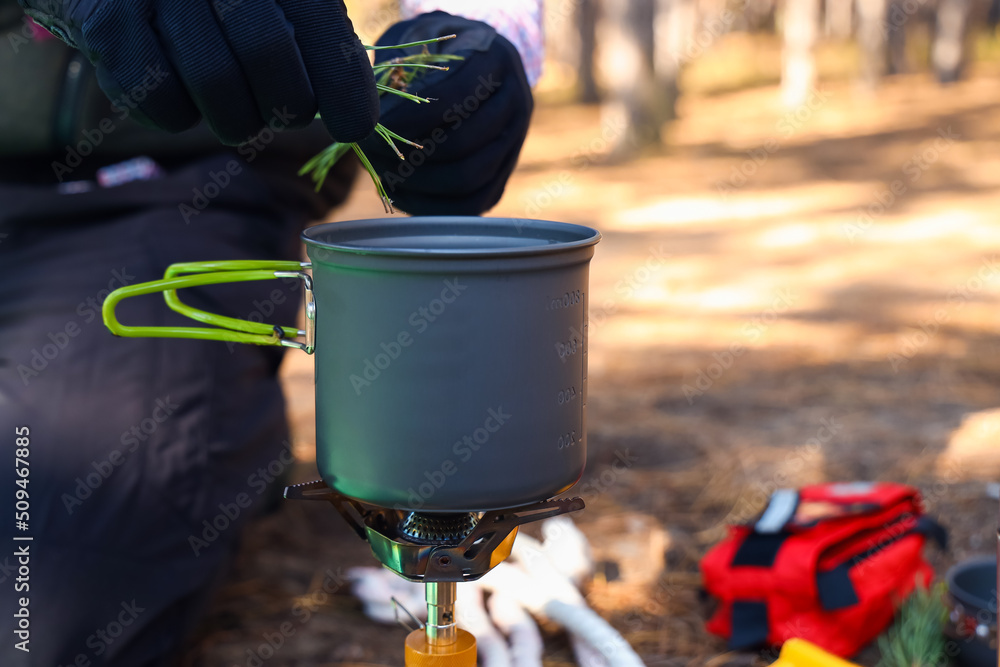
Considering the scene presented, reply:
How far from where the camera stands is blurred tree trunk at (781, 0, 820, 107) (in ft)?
50.0

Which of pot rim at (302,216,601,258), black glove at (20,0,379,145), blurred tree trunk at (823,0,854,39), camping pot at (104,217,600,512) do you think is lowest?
blurred tree trunk at (823,0,854,39)

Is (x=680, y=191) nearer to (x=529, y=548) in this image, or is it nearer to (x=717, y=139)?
(x=717, y=139)

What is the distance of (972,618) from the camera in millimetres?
1942

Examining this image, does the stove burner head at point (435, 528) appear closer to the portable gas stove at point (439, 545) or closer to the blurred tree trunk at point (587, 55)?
the portable gas stove at point (439, 545)

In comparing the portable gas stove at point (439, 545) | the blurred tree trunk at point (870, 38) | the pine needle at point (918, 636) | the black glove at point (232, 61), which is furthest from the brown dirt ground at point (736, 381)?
the blurred tree trunk at point (870, 38)

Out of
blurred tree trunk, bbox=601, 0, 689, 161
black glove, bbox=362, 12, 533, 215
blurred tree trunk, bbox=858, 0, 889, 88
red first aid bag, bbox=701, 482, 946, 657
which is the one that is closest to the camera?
black glove, bbox=362, 12, 533, 215

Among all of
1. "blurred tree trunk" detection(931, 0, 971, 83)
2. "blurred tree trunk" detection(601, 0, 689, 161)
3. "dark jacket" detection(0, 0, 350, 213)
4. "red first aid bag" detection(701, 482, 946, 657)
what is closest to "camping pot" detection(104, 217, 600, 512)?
"red first aid bag" detection(701, 482, 946, 657)

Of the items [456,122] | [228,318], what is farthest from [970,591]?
[228,318]

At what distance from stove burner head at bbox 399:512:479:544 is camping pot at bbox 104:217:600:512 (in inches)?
5.1

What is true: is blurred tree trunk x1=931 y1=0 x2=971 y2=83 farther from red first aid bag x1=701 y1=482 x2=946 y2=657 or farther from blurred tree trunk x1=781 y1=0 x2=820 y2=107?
red first aid bag x1=701 y1=482 x2=946 y2=657

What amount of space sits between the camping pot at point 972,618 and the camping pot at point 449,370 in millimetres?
1252

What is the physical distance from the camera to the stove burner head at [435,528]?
1.22 meters

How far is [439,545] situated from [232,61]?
0.65m

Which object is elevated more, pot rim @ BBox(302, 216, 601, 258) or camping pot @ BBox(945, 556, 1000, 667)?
pot rim @ BBox(302, 216, 601, 258)
